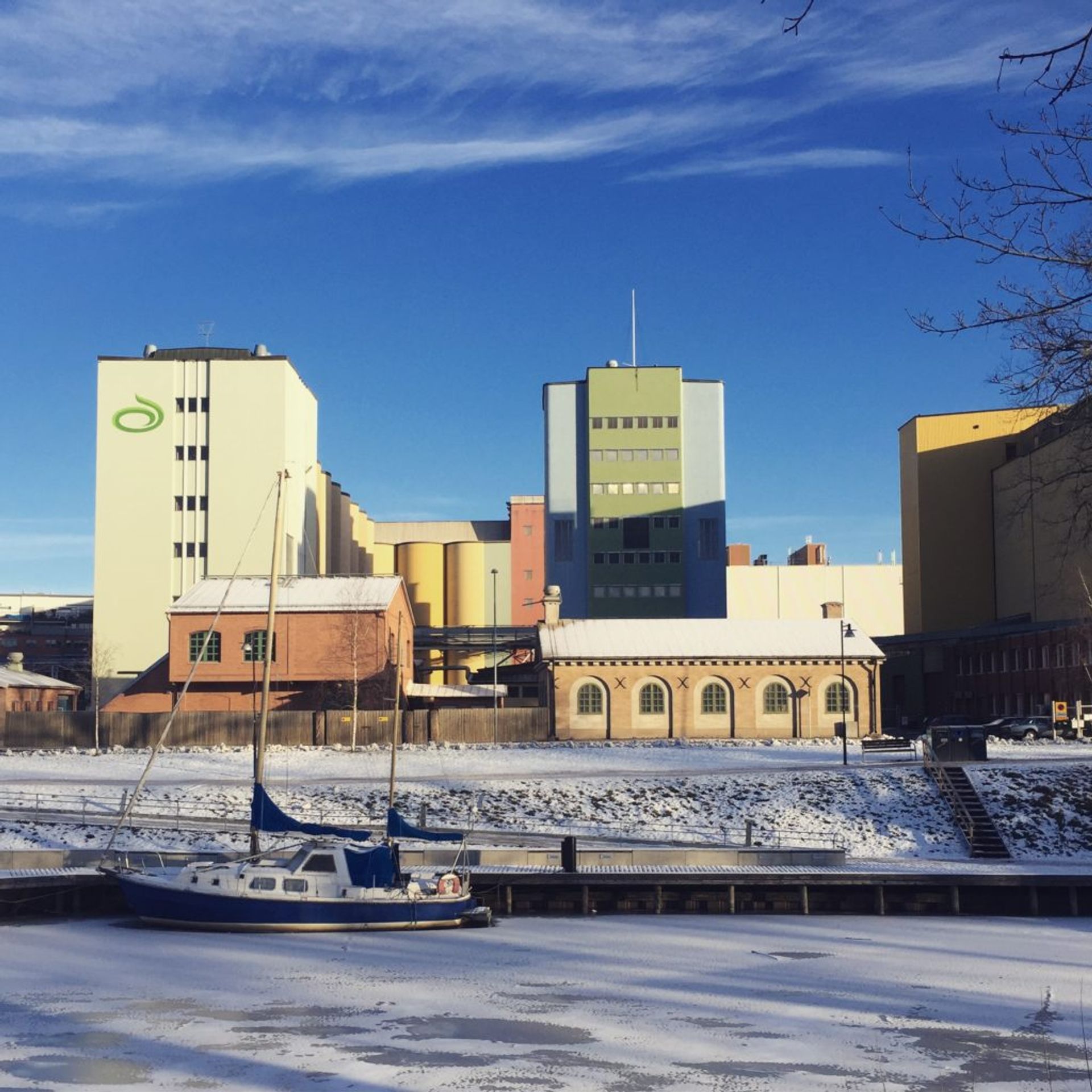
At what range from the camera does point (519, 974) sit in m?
26.4

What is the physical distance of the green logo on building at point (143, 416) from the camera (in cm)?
11038

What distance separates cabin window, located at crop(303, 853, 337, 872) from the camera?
3403cm

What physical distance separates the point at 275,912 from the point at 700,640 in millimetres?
45450

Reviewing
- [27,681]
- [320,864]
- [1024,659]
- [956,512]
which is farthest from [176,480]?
[320,864]

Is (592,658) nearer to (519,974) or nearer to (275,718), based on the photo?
(275,718)

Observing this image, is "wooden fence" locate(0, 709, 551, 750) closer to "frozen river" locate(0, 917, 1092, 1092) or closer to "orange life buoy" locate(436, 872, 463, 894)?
"orange life buoy" locate(436, 872, 463, 894)

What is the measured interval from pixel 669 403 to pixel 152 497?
4641 centimetres

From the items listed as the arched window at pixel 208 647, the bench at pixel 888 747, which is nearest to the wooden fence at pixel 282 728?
the arched window at pixel 208 647

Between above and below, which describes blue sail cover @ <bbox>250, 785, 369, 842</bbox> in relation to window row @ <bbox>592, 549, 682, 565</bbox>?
below

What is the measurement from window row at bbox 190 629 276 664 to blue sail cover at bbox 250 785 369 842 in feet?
127

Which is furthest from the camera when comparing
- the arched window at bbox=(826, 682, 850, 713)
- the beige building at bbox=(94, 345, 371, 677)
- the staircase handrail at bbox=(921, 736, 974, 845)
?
the beige building at bbox=(94, 345, 371, 677)

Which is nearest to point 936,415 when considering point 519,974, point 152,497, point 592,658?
point 592,658

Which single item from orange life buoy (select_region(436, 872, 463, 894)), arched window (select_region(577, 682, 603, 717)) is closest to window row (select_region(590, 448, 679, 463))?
arched window (select_region(577, 682, 603, 717))

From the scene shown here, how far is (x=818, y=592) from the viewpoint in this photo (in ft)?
478
